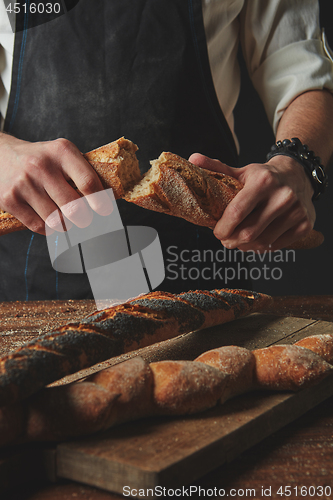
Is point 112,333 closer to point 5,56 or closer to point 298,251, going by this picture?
point 5,56

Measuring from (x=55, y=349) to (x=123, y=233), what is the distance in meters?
1.06

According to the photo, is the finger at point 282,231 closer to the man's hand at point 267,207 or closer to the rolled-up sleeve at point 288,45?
the man's hand at point 267,207

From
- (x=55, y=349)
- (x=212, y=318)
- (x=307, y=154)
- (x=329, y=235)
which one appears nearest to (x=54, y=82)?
(x=307, y=154)

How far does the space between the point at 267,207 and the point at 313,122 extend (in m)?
0.59

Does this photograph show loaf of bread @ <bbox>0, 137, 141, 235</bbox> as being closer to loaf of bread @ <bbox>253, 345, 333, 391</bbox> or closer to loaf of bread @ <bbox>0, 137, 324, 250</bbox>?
loaf of bread @ <bbox>0, 137, 324, 250</bbox>

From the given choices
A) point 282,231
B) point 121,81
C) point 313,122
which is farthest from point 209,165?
point 121,81

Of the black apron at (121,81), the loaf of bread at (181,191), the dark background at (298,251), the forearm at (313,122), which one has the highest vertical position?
the black apron at (121,81)

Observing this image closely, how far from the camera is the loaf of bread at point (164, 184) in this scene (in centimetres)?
118

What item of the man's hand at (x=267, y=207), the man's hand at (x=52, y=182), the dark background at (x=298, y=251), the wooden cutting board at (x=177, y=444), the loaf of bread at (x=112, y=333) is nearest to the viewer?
the wooden cutting board at (x=177, y=444)

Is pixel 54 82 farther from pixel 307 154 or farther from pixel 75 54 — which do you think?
pixel 307 154

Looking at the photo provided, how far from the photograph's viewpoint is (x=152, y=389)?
822 mm

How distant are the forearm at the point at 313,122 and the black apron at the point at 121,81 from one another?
350 millimetres

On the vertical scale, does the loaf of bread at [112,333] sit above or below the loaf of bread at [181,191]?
Answer: below

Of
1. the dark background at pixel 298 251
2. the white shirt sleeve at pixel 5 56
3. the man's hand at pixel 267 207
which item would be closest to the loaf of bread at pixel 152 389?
the man's hand at pixel 267 207
